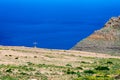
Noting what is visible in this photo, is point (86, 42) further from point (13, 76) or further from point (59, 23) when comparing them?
point (59, 23)

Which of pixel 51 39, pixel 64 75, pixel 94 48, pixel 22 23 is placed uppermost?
pixel 22 23

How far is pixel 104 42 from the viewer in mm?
66000

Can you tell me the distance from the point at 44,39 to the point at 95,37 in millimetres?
82598

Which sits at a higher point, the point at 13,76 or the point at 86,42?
the point at 86,42

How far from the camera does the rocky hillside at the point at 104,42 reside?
62562 mm

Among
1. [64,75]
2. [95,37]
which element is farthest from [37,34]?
[64,75]

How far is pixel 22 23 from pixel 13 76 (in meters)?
179

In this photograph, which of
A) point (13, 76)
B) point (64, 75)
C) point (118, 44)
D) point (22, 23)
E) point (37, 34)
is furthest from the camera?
point (22, 23)

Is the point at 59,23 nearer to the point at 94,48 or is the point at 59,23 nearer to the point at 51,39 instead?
the point at 51,39

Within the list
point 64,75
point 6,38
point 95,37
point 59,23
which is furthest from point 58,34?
point 64,75

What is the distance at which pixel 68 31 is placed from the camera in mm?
172000

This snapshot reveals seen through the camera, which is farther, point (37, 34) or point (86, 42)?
point (37, 34)

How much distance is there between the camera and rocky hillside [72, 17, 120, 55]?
6256cm

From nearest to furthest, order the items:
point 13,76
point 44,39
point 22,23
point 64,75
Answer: point 13,76 < point 64,75 < point 44,39 < point 22,23
